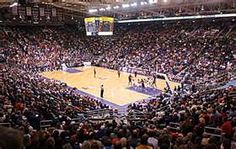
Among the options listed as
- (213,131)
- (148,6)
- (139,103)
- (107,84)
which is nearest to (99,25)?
(107,84)

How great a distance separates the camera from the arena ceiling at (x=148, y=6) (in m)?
35.8

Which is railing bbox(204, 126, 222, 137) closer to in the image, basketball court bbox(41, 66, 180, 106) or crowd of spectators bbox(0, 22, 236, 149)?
crowd of spectators bbox(0, 22, 236, 149)

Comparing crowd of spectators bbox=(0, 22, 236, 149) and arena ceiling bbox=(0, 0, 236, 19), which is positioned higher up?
arena ceiling bbox=(0, 0, 236, 19)

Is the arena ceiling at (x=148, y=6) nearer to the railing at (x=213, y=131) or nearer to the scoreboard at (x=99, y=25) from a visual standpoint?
the scoreboard at (x=99, y=25)

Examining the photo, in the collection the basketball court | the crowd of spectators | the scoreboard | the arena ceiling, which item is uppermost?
the arena ceiling

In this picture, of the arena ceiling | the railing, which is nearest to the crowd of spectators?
the railing

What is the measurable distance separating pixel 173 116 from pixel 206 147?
19.3ft

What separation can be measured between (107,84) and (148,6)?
51.1 feet

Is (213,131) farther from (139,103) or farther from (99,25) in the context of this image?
(99,25)

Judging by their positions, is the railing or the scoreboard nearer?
the railing

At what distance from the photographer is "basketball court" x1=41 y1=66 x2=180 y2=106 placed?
26.4 metres

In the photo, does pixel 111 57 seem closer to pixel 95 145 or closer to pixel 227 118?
pixel 227 118

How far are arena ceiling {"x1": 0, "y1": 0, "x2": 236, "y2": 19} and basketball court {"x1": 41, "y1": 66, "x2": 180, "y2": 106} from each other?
8837 millimetres

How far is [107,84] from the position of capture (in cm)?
3203
